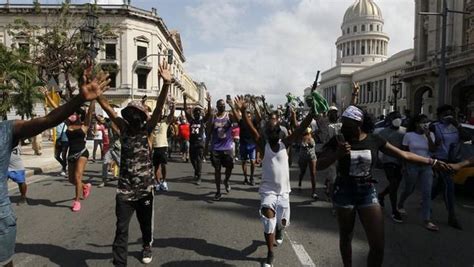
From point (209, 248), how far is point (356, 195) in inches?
85.9

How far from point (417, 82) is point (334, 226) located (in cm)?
5202

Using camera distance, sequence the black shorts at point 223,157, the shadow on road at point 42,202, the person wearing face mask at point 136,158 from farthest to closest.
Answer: the black shorts at point 223,157 → the shadow on road at point 42,202 → the person wearing face mask at point 136,158

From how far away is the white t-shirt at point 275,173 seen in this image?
498 centimetres

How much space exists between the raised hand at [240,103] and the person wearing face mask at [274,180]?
20 cm

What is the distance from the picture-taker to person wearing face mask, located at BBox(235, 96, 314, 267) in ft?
15.9

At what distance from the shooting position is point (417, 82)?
54031 mm

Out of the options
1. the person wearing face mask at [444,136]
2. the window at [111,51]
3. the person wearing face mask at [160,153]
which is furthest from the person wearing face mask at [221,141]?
the window at [111,51]

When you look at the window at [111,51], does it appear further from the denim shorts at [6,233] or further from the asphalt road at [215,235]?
the denim shorts at [6,233]

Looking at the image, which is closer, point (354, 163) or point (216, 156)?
point (354, 163)

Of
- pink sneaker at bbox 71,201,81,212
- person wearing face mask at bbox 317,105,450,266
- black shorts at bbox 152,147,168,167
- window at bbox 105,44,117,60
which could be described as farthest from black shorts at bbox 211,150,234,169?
window at bbox 105,44,117,60

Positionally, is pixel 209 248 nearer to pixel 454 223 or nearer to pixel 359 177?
pixel 359 177

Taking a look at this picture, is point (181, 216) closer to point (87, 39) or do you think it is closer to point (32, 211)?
point (32, 211)

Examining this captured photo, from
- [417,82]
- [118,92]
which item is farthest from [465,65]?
[118,92]

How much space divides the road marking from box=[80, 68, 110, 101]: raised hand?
295 centimetres
